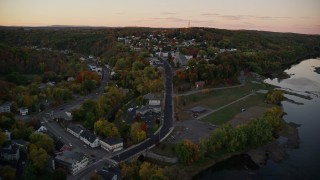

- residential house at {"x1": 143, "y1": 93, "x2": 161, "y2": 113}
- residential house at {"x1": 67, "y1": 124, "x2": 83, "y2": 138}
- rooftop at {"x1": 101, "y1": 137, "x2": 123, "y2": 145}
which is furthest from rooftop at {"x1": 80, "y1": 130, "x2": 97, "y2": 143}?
residential house at {"x1": 143, "y1": 93, "x2": 161, "y2": 113}

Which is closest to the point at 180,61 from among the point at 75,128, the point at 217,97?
the point at 217,97

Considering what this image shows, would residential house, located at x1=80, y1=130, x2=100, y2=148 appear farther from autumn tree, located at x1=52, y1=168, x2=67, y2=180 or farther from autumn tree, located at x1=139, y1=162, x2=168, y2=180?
autumn tree, located at x1=139, y1=162, x2=168, y2=180

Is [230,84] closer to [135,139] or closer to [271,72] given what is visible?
[271,72]

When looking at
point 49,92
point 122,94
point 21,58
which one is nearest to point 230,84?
point 122,94

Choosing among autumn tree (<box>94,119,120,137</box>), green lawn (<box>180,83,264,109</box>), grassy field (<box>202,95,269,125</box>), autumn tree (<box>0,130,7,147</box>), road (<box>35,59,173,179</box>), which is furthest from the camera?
green lawn (<box>180,83,264,109</box>)

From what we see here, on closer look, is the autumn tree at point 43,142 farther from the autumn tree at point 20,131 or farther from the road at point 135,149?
the road at point 135,149

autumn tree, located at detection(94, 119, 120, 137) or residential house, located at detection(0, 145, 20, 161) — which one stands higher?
autumn tree, located at detection(94, 119, 120, 137)

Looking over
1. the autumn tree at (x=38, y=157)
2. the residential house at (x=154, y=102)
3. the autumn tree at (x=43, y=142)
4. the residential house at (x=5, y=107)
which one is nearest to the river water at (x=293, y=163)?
the autumn tree at (x=38, y=157)
